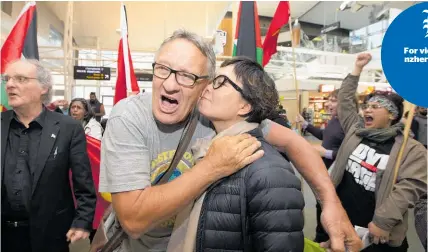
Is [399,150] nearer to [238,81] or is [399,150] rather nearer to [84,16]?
[238,81]

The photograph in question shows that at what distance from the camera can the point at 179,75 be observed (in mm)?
1322

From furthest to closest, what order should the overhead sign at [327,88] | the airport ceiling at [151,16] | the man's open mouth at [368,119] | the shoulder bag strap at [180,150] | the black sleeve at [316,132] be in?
the overhead sign at [327,88], the airport ceiling at [151,16], the black sleeve at [316,132], the man's open mouth at [368,119], the shoulder bag strap at [180,150]

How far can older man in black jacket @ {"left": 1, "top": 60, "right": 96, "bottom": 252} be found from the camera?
199 centimetres

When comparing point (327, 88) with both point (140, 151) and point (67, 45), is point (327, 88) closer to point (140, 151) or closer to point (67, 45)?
point (67, 45)

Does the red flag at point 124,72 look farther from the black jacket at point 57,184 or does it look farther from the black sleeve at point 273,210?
the black sleeve at point 273,210

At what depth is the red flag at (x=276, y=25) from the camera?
3926mm

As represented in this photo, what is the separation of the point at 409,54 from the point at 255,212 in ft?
4.40

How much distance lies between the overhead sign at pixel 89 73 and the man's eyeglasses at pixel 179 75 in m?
7.81

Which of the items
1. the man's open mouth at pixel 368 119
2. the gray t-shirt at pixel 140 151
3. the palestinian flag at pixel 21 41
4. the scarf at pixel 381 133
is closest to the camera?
the gray t-shirt at pixel 140 151

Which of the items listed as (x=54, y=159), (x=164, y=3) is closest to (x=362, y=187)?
(x=54, y=159)

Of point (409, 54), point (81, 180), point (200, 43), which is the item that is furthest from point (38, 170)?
point (409, 54)

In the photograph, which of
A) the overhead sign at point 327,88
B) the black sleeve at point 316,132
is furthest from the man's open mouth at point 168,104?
the overhead sign at point 327,88

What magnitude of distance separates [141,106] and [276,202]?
0.65 m

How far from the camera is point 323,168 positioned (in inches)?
56.4
